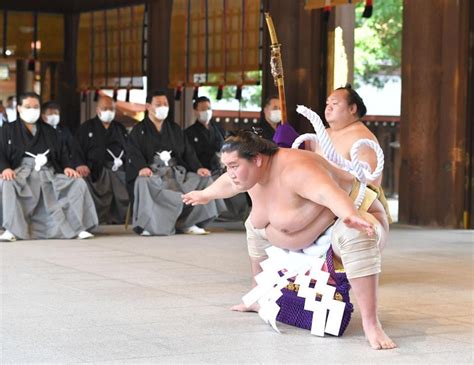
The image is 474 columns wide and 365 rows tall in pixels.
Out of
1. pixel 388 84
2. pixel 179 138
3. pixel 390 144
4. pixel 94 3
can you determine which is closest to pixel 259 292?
pixel 179 138

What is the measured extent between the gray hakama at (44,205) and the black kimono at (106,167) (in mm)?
1168

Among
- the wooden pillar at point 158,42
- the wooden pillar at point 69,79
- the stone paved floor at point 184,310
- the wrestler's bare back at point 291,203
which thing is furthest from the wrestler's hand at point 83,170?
the wrestler's bare back at point 291,203

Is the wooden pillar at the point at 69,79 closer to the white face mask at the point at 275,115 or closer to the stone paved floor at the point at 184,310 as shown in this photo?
the white face mask at the point at 275,115

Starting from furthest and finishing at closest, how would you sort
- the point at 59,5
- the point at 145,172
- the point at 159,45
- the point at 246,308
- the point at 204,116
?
the point at 59,5
the point at 159,45
the point at 204,116
the point at 145,172
the point at 246,308

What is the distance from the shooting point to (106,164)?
820cm

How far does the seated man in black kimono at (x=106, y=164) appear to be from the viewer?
8117mm

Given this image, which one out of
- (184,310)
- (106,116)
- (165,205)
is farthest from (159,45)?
(184,310)

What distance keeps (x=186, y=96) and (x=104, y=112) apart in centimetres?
145

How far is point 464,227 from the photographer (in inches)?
292

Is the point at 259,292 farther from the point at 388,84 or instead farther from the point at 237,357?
the point at 388,84

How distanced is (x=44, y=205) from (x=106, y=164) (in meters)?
1.39

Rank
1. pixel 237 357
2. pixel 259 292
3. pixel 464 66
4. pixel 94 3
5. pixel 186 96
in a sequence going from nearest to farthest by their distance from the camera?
pixel 237 357, pixel 259 292, pixel 464 66, pixel 186 96, pixel 94 3

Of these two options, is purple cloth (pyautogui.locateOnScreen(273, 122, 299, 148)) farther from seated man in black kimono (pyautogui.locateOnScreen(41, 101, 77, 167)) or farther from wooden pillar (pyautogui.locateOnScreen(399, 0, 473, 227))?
wooden pillar (pyautogui.locateOnScreen(399, 0, 473, 227))

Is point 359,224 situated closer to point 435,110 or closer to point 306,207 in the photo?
point 306,207
